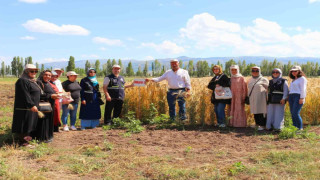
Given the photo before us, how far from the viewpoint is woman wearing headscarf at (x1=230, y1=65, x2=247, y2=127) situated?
8.00 m

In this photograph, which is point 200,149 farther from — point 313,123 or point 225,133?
point 313,123

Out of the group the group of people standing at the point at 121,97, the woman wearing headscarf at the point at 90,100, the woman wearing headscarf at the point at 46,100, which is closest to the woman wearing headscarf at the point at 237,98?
the group of people standing at the point at 121,97

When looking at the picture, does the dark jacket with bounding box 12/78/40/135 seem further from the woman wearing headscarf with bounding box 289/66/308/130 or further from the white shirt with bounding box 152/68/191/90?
the woman wearing headscarf with bounding box 289/66/308/130

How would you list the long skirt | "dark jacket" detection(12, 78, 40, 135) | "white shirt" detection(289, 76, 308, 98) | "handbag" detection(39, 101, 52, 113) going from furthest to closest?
the long skirt, "white shirt" detection(289, 76, 308, 98), "handbag" detection(39, 101, 52, 113), "dark jacket" detection(12, 78, 40, 135)

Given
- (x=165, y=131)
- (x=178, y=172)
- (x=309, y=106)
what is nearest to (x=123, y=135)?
(x=165, y=131)

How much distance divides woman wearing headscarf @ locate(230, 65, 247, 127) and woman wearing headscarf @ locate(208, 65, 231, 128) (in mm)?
174

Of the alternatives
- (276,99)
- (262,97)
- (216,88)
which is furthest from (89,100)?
(276,99)

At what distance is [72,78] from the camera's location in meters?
8.02

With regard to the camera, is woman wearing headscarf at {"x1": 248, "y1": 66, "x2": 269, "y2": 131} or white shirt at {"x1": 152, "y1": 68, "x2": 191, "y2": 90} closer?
woman wearing headscarf at {"x1": 248, "y1": 66, "x2": 269, "y2": 131}

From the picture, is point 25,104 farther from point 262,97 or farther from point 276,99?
point 276,99

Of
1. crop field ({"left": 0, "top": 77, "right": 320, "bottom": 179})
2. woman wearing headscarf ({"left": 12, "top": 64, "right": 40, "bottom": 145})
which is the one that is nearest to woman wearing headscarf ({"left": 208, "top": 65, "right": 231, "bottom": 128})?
crop field ({"left": 0, "top": 77, "right": 320, "bottom": 179})

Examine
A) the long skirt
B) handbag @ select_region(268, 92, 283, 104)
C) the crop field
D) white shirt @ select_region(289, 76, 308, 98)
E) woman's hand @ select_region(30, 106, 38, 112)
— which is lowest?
the crop field

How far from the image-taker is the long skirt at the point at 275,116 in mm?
7676

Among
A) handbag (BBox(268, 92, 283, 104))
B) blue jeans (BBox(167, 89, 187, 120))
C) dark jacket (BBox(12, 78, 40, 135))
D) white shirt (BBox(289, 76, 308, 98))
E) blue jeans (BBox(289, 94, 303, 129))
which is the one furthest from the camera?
blue jeans (BBox(167, 89, 187, 120))
